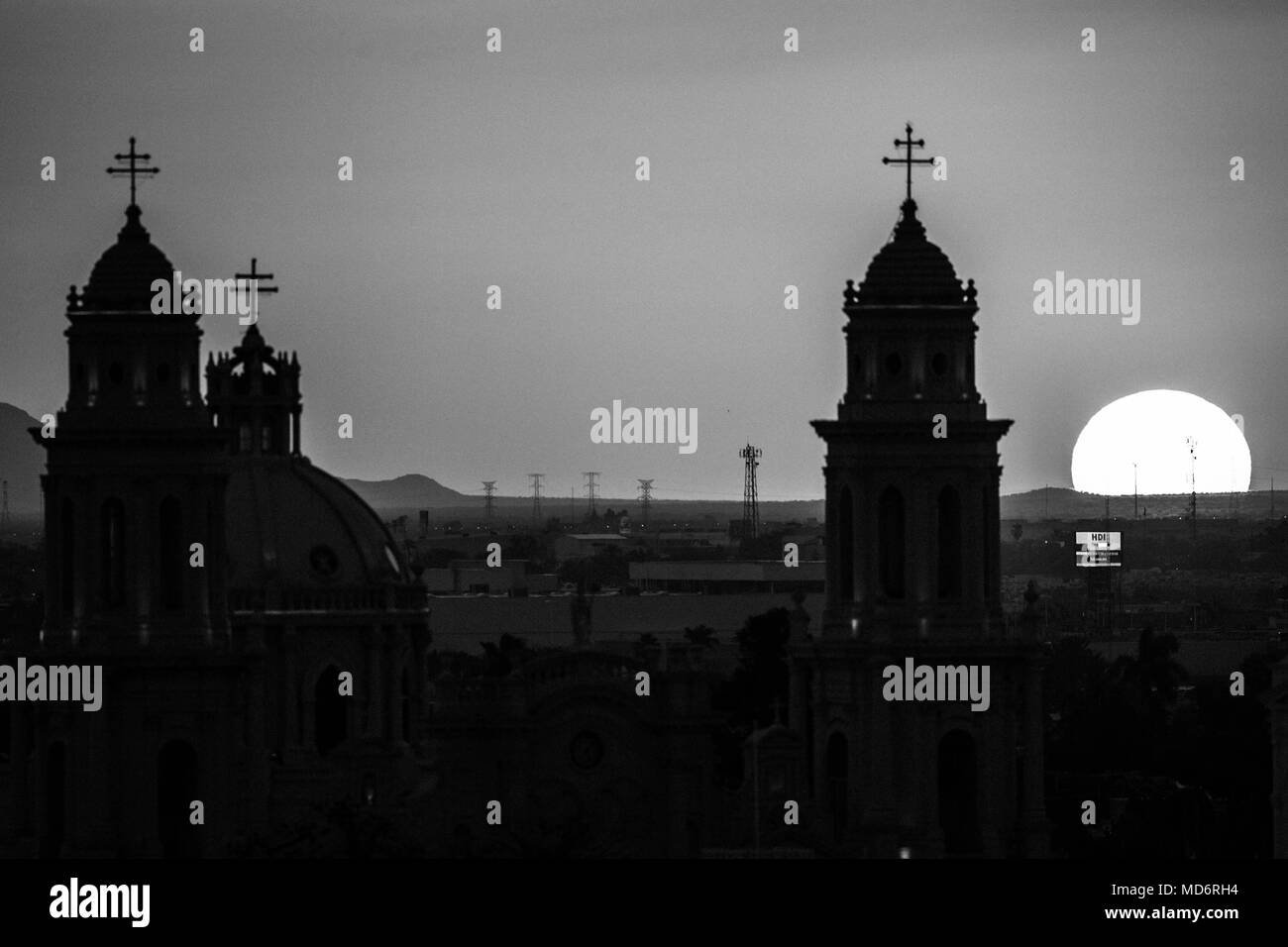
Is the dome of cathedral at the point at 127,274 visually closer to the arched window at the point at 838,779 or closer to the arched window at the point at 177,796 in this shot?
the arched window at the point at 177,796

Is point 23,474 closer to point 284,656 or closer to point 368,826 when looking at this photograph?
point 284,656

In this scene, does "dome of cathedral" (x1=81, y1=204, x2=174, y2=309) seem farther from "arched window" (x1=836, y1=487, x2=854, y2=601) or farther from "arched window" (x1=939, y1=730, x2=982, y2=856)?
"arched window" (x1=939, y1=730, x2=982, y2=856)

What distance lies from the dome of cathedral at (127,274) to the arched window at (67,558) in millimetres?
4542

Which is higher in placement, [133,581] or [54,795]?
[133,581]

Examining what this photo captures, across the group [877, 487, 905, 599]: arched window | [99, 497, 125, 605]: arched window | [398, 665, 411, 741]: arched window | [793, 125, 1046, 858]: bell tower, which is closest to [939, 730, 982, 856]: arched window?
[793, 125, 1046, 858]: bell tower

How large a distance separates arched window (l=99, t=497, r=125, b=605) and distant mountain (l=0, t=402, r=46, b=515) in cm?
1152

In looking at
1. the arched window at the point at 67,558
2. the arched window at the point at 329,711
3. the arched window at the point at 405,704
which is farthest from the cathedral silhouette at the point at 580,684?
the arched window at the point at 405,704

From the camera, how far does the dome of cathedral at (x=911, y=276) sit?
11775 centimetres

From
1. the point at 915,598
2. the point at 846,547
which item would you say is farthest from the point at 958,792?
the point at 846,547

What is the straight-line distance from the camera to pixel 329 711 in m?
131

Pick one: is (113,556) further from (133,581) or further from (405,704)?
(405,704)

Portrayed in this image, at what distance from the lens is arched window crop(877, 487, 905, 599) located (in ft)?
386

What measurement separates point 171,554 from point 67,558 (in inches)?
91.7
